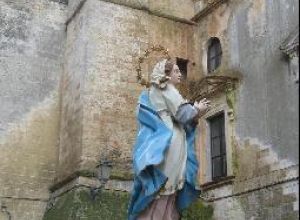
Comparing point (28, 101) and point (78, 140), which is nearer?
point (78, 140)

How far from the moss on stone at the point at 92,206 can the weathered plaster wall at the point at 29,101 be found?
1.45 m

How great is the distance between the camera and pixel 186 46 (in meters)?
14.2

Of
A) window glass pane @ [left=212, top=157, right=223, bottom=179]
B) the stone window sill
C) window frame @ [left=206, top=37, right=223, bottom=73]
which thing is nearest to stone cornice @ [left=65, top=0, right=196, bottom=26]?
window frame @ [left=206, top=37, right=223, bottom=73]

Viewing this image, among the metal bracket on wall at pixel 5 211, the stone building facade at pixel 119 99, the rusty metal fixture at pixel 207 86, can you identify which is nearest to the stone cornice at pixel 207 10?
the stone building facade at pixel 119 99

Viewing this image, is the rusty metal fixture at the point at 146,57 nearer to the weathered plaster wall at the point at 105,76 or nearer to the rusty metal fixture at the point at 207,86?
the weathered plaster wall at the point at 105,76

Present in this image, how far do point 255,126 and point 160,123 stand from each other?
6753 mm

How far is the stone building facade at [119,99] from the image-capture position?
10.9m

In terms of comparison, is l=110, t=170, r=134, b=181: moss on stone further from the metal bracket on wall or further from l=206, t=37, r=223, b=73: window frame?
l=206, t=37, r=223, b=73: window frame

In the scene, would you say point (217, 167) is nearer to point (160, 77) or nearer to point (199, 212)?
point (199, 212)

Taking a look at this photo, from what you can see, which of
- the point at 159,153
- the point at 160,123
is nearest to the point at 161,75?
the point at 160,123

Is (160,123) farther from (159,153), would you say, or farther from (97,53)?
(97,53)

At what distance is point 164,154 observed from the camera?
4680 mm

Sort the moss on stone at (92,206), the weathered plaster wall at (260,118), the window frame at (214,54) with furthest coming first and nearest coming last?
the window frame at (214,54), the moss on stone at (92,206), the weathered plaster wall at (260,118)

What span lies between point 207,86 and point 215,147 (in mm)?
1483
